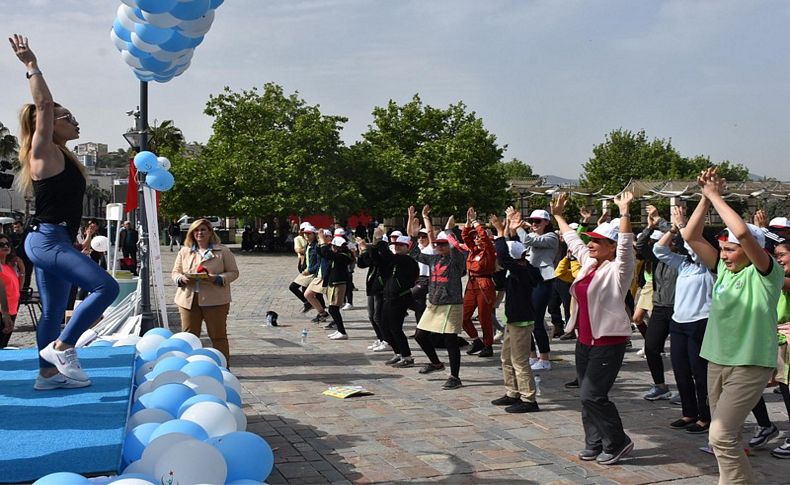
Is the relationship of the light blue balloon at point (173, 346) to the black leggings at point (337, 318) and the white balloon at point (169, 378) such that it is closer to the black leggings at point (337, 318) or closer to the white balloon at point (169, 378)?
the white balloon at point (169, 378)

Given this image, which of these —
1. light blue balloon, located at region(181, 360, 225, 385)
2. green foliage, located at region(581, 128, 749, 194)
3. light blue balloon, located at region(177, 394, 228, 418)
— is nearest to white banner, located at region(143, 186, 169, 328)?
light blue balloon, located at region(181, 360, 225, 385)

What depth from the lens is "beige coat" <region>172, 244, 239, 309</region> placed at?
821 cm

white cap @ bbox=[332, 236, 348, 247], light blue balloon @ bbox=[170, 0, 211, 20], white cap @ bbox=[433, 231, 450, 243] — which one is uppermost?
light blue balloon @ bbox=[170, 0, 211, 20]

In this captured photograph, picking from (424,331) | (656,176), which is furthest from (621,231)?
(656,176)

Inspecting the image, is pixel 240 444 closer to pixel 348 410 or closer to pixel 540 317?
pixel 348 410

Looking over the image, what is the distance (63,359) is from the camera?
4.77m

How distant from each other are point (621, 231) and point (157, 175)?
6646 millimetres

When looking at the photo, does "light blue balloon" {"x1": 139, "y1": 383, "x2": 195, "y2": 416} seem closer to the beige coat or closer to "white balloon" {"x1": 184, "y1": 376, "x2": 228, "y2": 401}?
"white balloon" {"x1": 184, "y1": 376, "x2": 228, "y2": 401}

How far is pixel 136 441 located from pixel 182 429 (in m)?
0.25

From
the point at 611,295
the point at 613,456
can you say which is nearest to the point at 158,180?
the point at 611,295

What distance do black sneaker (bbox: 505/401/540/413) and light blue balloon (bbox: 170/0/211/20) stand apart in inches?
180

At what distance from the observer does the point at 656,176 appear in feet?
217

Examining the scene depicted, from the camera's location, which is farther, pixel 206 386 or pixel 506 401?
pixel 506 401

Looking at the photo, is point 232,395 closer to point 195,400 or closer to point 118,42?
point 195,400
